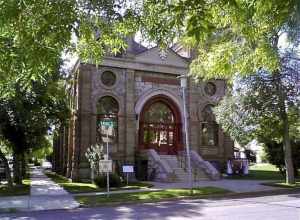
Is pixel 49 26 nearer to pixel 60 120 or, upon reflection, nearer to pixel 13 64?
pixel 13 64

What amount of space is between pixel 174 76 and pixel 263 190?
1496 centimetres

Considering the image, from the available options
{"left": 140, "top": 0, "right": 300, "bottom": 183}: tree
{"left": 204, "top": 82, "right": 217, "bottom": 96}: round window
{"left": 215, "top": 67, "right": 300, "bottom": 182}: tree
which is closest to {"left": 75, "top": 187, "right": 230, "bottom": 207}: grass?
{"left": 215, "top": 67, "right": 300, "bottom": 182}: tree

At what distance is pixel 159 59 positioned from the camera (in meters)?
32.4

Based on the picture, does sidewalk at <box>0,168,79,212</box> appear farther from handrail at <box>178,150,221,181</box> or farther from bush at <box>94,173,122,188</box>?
handrail at <box>178,150,221,181</box>

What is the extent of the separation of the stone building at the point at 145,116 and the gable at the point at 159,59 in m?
0.07

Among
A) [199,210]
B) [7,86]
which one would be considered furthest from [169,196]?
[7,86]

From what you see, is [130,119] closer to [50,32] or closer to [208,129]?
[208,129]

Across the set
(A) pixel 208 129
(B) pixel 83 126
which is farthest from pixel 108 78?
(A) pixel 208 129

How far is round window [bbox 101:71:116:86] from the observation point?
30.5 meters

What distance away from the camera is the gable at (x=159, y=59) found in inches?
1248

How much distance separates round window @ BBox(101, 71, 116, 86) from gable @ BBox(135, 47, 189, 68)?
7.44ft

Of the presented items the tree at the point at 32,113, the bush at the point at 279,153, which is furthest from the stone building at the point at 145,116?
the bush at the point at 279,153

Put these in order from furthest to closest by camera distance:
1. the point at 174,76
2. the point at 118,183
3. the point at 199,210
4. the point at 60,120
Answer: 1. the point at 174,76
2. the point at 60,120
3. the point at 118,183
4. the point at 199,210

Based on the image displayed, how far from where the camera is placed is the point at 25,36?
5.45 m
